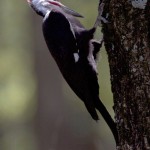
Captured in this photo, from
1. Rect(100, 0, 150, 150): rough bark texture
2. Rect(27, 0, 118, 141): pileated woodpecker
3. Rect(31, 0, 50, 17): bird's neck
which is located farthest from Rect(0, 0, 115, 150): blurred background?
Rect(100, 0, 150, 150): rough bark texture

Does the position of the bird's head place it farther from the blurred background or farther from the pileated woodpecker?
the blurred background

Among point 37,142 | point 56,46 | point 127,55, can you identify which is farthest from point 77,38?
point 37,142

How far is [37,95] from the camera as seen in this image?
898 centimetres

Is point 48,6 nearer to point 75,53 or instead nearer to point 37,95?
point 75,53

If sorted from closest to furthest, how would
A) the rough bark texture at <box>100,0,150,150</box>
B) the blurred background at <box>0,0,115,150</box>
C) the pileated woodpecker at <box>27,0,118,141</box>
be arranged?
the rough bark texture at <box>100,0,150,150</box>
the pileated woodpecker at <box>27,0,118,141</box>
the blurred background at <box>0,0,115,150</box>

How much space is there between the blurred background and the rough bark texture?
327 centimetres

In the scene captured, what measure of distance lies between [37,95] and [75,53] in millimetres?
4642

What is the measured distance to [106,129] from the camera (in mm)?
12547

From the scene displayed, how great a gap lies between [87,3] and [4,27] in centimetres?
240

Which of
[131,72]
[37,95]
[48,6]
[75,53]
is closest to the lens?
[131,72]

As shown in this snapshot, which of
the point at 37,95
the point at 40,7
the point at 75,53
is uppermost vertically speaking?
the point at 40,7

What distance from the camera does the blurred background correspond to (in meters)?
8.75

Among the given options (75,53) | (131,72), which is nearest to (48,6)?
(75,53)

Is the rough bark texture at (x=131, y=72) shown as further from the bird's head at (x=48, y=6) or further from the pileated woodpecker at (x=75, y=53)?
the bird's head at (x=48, y=6)
